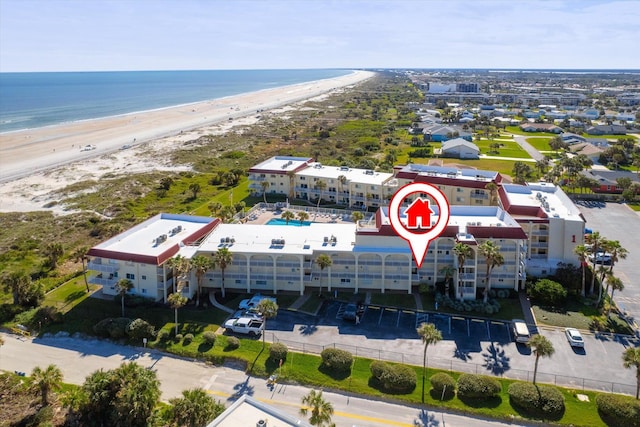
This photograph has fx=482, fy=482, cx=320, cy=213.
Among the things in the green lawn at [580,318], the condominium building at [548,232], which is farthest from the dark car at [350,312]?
the condominium building at [548,232]

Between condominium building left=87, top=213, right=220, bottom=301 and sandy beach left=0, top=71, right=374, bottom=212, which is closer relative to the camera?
condominium building left=87, top=213, right=220, bottom=301

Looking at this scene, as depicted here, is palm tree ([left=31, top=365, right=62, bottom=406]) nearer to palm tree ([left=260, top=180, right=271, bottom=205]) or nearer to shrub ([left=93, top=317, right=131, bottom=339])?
shrub ([left=93, top=317, right=131, bottom=339])

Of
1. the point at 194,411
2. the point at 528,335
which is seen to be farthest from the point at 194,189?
the point at 528,335

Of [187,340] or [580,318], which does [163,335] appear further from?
[580,318]

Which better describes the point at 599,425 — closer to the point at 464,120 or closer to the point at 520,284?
the point at 520,284

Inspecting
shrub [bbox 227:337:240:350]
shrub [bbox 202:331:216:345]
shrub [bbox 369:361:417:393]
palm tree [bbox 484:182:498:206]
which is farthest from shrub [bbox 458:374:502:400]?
palm tree [bbox 484:182:498:206]

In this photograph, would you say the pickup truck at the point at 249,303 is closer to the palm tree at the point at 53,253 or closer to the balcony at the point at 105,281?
the balcony at the point at 105,281
